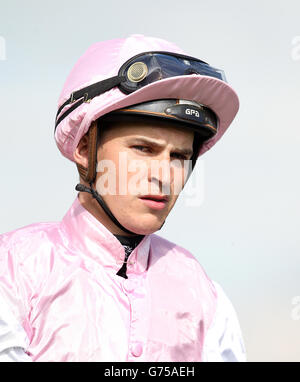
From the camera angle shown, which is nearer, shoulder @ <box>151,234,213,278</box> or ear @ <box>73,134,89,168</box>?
ear @ <box>73,134,89,168</box>

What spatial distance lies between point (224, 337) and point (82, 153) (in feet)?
4.59

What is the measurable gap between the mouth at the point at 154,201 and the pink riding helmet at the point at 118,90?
1.70 ft

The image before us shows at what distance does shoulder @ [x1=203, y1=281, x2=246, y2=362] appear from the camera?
11.3 feet

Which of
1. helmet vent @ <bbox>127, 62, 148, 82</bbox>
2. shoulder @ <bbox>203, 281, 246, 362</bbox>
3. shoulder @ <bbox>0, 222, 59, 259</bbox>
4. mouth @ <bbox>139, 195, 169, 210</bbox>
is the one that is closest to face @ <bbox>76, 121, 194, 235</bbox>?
mouth @ <bbox>139, 195, 169, 210</bbox>

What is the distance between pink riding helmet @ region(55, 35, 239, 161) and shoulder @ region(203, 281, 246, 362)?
116cm

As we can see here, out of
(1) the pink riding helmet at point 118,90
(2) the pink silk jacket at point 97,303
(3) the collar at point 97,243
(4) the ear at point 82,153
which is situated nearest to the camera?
(2) the pink silk jacket at point 97,303

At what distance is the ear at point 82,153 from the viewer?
3455 millimetres

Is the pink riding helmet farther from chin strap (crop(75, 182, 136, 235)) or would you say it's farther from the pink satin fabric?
the pink satin fabric

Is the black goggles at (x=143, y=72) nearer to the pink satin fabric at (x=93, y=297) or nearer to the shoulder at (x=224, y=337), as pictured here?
the pink satin fabric at (x=93, y=297)

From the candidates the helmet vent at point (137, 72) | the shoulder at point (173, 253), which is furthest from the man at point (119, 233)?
the shoulder at point (173, 253)

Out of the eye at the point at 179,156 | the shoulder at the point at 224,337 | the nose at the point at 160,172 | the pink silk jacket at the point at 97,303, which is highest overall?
the eye at the point at 179,156

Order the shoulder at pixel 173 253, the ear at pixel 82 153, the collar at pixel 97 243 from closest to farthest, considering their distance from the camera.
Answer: the collar at pixel 97 243
the ear at pixel 82 153
the shoulder at pixel 173 253

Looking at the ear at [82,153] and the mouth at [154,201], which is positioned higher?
the ear at [82,153]

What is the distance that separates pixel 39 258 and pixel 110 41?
138 cm
